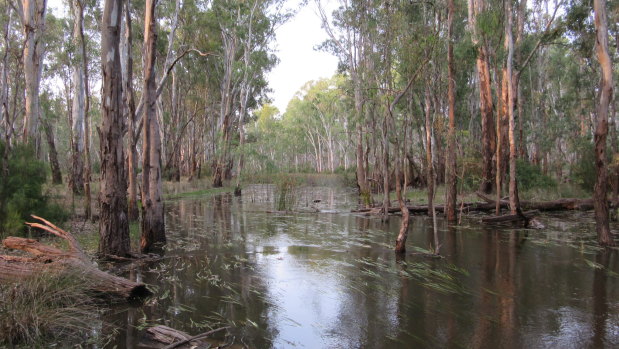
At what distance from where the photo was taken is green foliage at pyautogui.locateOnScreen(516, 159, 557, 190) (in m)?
18.1

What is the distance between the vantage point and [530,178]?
18406 mm

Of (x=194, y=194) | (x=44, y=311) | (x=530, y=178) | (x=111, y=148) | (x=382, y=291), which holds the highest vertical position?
(x=111, y=148)

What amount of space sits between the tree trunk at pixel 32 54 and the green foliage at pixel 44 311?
390 inches

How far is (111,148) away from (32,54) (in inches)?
361

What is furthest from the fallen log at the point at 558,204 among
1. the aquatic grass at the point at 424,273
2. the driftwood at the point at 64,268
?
the driftwood at the point at 64,268

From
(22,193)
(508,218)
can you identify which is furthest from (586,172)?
(22,193)

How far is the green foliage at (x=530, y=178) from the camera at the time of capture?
18.1 m

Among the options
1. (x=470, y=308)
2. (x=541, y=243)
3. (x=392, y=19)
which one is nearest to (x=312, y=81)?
(x=392, y=19)

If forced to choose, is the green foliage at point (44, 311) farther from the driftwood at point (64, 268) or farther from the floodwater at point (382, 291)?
the floodwater at point (382, 291)

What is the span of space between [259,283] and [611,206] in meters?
11.8

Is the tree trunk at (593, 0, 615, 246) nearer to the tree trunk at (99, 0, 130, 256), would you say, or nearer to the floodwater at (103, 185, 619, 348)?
the floodwater at (103, 185, 619, 348)

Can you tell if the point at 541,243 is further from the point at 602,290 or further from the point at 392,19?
the point at 392,19

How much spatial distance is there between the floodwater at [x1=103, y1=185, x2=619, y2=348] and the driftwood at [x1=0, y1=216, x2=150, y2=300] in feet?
1.18

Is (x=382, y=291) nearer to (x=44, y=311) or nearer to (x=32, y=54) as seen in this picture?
(x=44, y=311)
